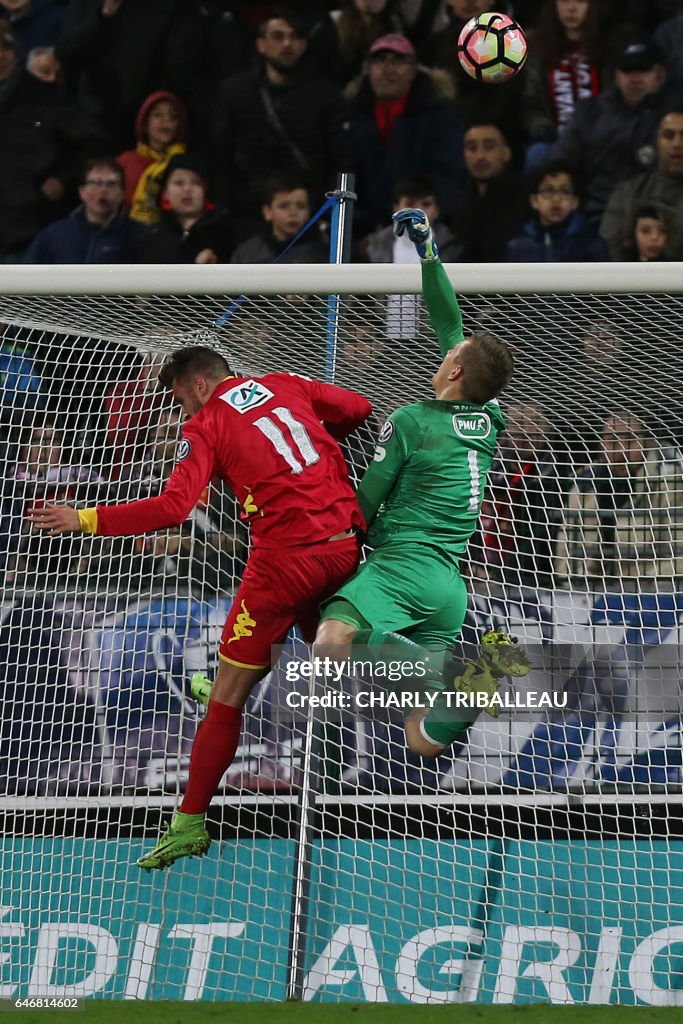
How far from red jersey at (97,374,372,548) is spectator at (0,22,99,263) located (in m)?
4.10

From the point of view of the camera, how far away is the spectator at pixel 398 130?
7.53m

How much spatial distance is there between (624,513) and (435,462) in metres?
1.39

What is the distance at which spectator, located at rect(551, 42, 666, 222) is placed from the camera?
7.29m

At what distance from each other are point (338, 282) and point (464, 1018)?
2.30 m

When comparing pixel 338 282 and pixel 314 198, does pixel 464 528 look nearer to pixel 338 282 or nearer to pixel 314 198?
pixel 338 282

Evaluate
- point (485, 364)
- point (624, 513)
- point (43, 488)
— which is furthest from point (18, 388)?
point (624, 513)

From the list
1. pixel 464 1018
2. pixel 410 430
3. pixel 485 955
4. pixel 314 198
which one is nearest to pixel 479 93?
pixel 314 198

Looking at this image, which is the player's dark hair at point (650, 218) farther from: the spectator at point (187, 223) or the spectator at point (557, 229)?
the spectator at point (187, 223)

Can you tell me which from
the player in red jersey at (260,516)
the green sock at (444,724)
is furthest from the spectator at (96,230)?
the green sock at (444,724)

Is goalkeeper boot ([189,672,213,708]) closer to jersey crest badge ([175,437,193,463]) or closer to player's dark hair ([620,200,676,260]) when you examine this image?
jersey crest badge ([175,437,193,463])

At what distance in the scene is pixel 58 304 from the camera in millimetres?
4711

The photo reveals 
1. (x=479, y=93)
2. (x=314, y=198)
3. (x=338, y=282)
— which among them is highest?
(x=479, y=93)

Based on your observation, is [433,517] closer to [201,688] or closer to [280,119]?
[201,688]

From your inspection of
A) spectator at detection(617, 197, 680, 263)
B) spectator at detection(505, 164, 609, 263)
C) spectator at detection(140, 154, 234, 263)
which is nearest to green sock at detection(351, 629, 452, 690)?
spectator at detection(617, 197, 680, 263)
